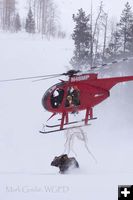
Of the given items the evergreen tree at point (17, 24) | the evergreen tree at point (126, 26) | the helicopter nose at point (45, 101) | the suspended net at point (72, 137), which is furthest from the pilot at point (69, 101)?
the evergreen tree at point (17, 24)

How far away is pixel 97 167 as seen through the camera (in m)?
6.82

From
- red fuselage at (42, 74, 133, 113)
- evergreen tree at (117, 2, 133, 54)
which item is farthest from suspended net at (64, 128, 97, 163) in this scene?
evergreen tree at (117, 2, 133, 54)

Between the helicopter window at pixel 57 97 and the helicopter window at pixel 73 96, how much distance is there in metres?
0.08

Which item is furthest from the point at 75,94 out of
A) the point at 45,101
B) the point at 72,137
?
the point at 72,137

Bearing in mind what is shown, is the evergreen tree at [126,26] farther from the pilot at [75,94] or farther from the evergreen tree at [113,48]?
the pilot at [75,94]

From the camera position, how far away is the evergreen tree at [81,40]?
6.99 meters

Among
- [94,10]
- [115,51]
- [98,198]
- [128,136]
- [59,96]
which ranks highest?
[94,10]

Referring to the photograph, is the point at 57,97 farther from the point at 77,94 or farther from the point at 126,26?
the point at 126,26

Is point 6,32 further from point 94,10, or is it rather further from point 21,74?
point 94,10

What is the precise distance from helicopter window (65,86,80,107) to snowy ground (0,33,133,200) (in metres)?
0.42

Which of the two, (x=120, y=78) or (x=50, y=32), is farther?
(x=50, y=32)

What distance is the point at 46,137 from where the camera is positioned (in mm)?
6852

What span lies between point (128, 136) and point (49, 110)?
1111 mm

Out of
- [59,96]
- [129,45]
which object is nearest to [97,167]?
[59,96]
